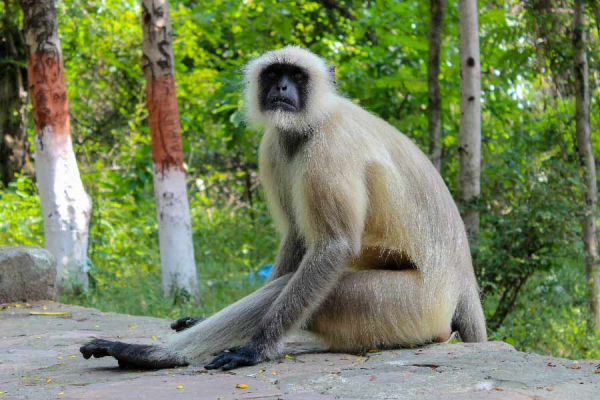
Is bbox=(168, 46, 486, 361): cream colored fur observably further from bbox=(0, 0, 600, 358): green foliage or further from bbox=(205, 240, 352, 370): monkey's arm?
bbox=(0, 0, 600, 358): green foliage

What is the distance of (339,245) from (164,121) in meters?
3.48

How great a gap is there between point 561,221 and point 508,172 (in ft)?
2.45

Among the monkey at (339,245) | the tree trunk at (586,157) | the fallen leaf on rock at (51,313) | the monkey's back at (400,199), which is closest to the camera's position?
the monkey at (339,245)

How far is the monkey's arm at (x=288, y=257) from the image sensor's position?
3.87 meters

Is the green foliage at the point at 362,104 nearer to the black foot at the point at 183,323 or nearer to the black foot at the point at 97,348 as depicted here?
the black foot at the point at 183,323

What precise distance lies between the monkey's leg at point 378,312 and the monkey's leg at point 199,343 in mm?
277

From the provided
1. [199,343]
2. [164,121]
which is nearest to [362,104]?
[164,121]

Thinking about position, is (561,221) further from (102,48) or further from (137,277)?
(102,48)

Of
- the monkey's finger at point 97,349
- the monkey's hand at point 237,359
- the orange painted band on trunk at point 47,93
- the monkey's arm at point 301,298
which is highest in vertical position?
the orange painted band on trunk at point 47,93

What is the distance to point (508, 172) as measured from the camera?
624 centimetres

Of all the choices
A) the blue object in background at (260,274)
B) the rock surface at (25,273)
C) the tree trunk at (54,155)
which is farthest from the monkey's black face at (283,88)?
the blue object in background at (260,274)

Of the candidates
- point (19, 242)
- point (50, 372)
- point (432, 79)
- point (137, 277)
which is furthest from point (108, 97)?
point (50, 372)

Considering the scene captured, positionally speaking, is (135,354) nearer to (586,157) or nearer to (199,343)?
(199,343)

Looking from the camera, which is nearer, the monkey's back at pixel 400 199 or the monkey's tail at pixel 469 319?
the monkey's back at pixel 400 199
